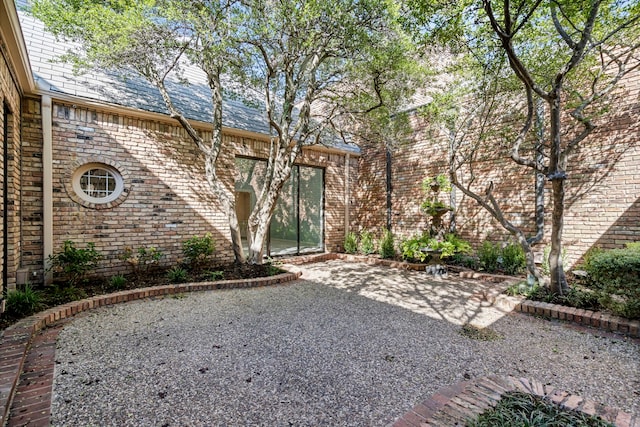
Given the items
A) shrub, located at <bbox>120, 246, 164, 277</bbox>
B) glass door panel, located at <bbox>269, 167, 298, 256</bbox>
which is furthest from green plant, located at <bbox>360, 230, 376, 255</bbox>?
shrub, located at <bbox>120, 246, 164, 277</bbox>

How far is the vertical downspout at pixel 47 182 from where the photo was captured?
15.1ft

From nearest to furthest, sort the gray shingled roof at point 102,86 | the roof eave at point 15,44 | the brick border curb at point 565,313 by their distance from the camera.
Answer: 1. the roof eave at point 15,44
2. the brick border curb at point 565,313
3. the gray shingled roof at point 102,86

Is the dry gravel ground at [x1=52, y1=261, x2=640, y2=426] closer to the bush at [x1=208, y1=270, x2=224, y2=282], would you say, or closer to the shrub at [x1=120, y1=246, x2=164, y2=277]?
the bush at [x1=208, y1=270, x2=224, y2=282]

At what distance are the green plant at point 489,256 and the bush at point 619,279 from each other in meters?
2.46

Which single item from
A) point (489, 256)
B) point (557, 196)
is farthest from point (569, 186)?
point (557, 196)

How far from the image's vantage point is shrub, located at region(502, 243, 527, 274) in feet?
19.1

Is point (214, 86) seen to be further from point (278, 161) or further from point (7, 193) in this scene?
point (7, 193)

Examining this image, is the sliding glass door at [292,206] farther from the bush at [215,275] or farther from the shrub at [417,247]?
the shrub at [417,247]

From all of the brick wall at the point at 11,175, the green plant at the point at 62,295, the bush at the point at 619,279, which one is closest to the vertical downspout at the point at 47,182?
the brick wall at the point at 11,175

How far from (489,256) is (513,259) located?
0.42m

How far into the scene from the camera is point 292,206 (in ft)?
26.6

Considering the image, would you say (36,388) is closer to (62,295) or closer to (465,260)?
(62,295)

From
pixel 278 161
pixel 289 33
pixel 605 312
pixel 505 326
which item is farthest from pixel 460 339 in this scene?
pixel 289 33

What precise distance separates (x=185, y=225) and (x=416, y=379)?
5.16m
